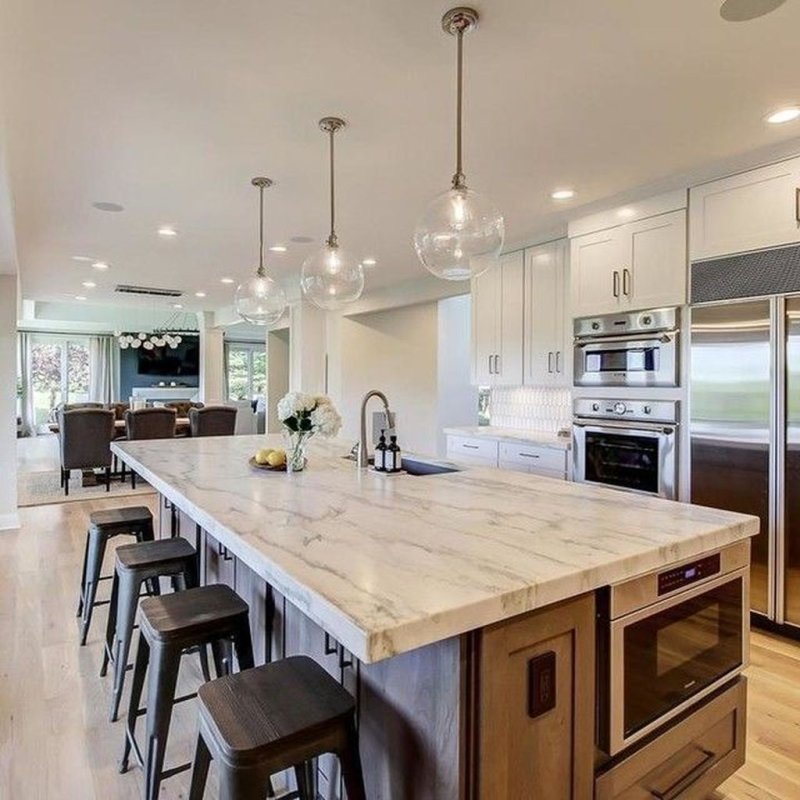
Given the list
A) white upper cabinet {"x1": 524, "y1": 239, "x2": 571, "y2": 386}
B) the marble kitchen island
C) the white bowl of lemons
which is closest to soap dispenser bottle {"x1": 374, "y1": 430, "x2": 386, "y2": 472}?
the white bowl of lemons

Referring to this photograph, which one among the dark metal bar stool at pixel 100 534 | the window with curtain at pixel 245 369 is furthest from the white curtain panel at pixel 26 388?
the dark metal bar stool at pixel 100 534

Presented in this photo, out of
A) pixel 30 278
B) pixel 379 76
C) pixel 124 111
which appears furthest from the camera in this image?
pixel 30 278

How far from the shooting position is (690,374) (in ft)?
10.7

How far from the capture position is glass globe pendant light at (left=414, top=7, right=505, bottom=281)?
2076 mm

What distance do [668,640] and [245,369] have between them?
14.1m

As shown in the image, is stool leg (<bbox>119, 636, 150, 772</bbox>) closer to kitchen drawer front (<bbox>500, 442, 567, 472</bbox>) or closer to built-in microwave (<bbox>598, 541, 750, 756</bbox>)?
built-in microwave (<bbox>598, 541, 750, 756</bbox>)

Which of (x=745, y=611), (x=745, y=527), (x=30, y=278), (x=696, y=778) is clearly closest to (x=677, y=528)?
(x=745, y=527)

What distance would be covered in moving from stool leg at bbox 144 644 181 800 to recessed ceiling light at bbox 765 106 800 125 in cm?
321

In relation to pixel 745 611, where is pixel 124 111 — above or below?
above

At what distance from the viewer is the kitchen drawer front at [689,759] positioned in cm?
139

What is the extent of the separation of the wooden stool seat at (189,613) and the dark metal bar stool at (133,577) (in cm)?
43

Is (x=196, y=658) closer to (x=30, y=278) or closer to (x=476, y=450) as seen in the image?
(x=476, y=450)

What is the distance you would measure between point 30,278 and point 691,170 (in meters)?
7.20

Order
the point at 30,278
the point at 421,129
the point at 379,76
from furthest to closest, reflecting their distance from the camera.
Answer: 1. the point at 30,278
2. the point at 421,129
3. the point at 379,76
